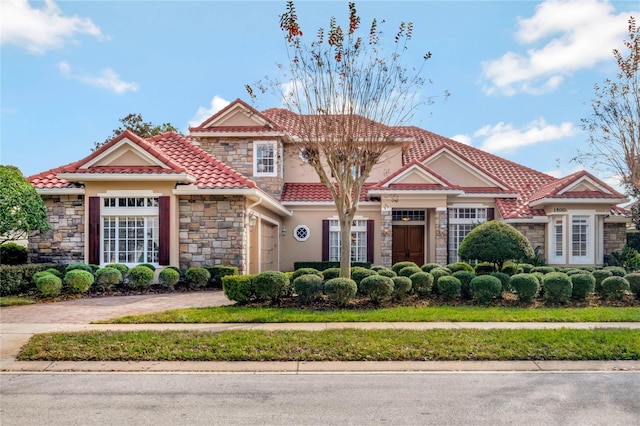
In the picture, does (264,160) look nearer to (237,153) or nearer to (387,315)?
(237,153)

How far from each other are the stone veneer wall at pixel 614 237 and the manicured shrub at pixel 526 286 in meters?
10.2

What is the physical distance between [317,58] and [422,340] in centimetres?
742

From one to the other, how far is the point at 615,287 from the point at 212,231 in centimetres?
1141

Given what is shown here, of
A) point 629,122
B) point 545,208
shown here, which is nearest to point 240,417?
point 629,122

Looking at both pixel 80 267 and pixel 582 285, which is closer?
pixel 582 285

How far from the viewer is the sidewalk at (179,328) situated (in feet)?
25.1

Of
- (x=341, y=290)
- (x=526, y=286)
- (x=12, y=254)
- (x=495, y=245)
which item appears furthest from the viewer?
(x=12, y=254)

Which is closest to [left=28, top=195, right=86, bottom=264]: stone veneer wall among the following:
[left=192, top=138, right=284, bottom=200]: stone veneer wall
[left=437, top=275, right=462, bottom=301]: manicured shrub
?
[left=192, top=138, right=284, bottom=200]: stone veneer wall

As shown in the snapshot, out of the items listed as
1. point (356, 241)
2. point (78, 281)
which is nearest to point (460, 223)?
point (356, 241)

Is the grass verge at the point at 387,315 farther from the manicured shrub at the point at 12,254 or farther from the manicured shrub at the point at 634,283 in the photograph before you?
the manicured shrub at the point at 12,254

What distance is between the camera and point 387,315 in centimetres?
1062

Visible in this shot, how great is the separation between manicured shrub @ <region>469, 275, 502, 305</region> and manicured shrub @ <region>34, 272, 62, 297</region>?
10.7 m

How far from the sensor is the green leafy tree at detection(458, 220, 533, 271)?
44.5 feet

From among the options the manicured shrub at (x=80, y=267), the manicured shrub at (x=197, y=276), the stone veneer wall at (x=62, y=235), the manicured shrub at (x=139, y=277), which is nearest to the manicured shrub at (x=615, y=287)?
the manicured shrub at (x=197, y=276)
